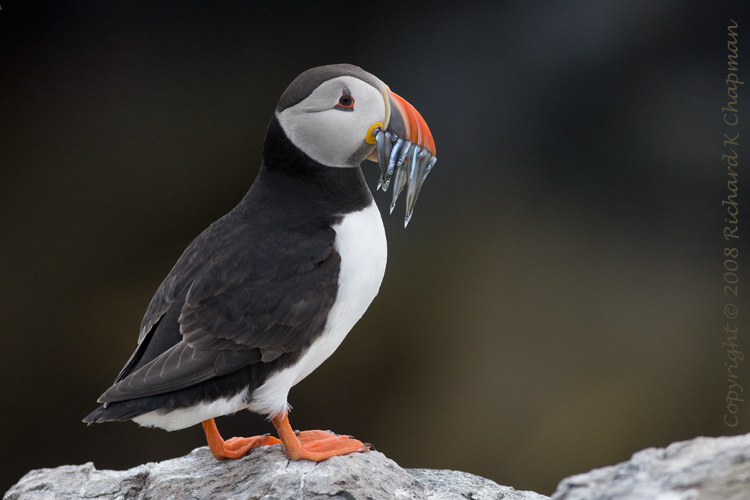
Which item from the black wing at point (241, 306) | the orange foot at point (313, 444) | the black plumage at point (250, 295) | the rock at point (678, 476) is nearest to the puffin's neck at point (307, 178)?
the black plumage at point (250, 295)

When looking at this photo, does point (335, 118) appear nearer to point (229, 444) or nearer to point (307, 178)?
point (307, 178)

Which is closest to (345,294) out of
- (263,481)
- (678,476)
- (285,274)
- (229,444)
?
(285,274)

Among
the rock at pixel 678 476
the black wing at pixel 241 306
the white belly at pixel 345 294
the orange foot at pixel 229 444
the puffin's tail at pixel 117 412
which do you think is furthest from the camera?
the orange foot at pixel 229 444

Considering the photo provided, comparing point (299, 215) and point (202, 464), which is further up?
point (299, 215)

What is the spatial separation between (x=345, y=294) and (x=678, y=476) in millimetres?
1168

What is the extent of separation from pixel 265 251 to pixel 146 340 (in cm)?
51

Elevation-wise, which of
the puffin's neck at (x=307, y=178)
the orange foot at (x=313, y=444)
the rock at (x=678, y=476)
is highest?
the puffin's neck at (x=307, y=178)

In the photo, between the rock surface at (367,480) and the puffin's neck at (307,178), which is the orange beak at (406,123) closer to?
the puffin's neck at (307,178)

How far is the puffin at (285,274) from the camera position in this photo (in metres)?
2.22

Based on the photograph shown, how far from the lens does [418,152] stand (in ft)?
8.20

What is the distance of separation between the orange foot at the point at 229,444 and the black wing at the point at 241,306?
445 millimetres

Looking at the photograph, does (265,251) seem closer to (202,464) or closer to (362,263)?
(362,263)

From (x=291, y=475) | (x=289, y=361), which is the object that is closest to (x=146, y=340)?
(x=289, y=361)

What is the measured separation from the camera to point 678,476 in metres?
1.61
